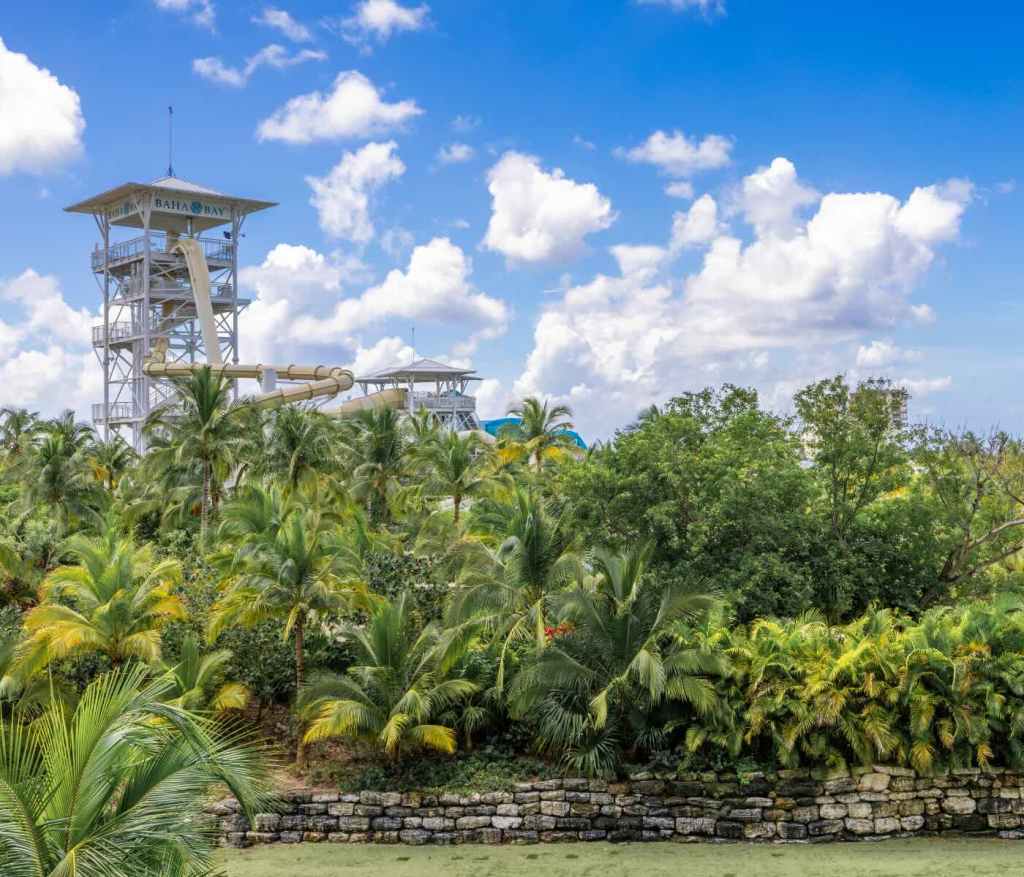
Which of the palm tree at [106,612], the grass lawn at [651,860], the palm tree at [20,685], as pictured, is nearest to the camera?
the grass lawn at [651,860]

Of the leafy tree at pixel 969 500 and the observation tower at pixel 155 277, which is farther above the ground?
the observation tower at pixel 155 277

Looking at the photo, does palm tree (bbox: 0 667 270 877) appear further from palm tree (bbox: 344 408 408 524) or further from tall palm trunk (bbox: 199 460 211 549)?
palm tree (bbox: 344 408 408 524)

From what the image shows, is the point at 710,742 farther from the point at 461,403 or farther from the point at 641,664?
the point at 461,403

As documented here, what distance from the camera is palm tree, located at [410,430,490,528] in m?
31.2

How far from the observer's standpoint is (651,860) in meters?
16.2

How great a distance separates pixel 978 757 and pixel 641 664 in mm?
5461

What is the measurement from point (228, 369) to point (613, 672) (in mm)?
36860

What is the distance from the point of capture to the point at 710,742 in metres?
17.7

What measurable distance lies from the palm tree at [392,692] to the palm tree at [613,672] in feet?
4.58

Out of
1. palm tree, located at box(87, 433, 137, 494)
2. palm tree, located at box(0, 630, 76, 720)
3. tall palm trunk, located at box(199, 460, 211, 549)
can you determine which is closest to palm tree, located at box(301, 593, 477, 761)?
palm tree, located at box(0, 630, 76, 720)

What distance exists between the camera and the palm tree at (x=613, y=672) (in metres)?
17.5

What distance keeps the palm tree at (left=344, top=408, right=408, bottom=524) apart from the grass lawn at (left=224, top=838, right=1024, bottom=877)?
16.9m

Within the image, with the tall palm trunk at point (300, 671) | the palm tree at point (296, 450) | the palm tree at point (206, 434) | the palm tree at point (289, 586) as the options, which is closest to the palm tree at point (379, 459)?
the palm tree at point (296, 450)

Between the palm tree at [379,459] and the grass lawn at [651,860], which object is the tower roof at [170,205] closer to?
the palm tree at [379,459]
